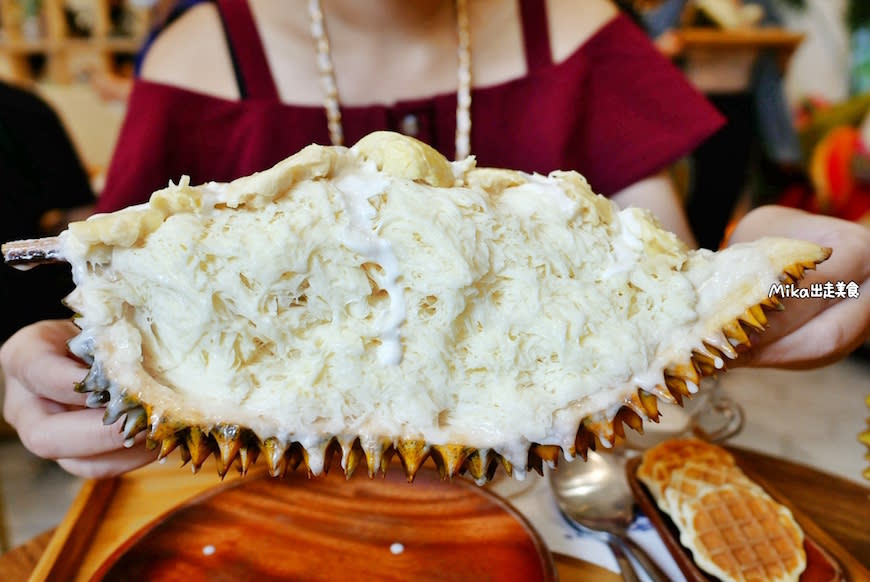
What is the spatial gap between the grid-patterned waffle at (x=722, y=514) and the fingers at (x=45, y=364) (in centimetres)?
52

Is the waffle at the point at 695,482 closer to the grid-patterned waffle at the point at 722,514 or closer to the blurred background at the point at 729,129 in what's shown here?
the grid-patterned waffle at the point at 722,514

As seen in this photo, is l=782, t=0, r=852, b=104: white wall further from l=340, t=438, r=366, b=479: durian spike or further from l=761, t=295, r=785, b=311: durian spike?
l=340, t=438, r=366, b=479: durian spike

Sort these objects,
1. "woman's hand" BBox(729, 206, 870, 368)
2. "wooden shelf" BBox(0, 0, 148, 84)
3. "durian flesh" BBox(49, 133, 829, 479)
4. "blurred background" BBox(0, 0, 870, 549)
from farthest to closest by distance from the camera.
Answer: "wooden shelf" BBox(0, 0, 148, 84) < "blurred background" BBox(0, 0, 870, 549) < "woman's hand" BBox(729, 206, 870, 368) < "durian flesh" BBox(49, 133, 829, 479)

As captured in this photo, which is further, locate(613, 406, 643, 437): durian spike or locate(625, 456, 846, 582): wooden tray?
locate(625, 456, 846, 582): wooden tray

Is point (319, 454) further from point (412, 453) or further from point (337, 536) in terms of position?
point (337, 536)

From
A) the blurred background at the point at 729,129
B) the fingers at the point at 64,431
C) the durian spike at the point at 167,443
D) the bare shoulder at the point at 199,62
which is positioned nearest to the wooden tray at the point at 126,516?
the fingers at the point at 64,431

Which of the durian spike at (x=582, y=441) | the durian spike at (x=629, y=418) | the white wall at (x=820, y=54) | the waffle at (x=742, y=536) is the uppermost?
the durian spike at (x=629, y=418)

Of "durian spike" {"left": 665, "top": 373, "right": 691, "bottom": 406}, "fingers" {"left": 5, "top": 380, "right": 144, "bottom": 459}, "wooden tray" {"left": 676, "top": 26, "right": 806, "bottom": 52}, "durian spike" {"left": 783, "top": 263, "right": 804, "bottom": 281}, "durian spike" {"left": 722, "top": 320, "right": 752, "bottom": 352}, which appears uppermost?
"durian spike" {"left": 783, "top": 263, "right": 804, "bottom": 281}

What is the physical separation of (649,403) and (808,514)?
39 centimetres

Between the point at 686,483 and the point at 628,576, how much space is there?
12cm

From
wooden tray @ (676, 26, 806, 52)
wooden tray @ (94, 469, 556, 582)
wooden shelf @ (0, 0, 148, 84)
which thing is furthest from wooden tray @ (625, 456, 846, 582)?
wooden shelf @ (0, 0, 148, 84)

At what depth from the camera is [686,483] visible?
1.96 feet

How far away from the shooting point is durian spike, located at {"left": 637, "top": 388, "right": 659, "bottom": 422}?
1.30 feet

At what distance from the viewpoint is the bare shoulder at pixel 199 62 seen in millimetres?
831
